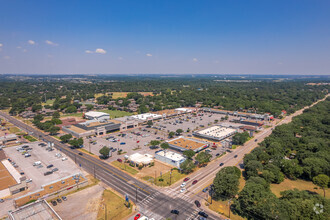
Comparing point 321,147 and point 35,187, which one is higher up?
point 321,147

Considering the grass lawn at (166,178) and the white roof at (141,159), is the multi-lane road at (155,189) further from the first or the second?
the white roof at (141,159)

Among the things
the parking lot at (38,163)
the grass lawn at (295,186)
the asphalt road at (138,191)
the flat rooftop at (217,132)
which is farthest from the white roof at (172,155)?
the flat rooftop at (217,132)

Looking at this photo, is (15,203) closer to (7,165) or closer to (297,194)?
(7,165)

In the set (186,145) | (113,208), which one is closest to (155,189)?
(113,208)

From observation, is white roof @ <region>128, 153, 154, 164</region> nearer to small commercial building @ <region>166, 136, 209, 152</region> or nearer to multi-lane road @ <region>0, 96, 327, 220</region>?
multi-lane road @ <region>0, 96, 327, 220</region>

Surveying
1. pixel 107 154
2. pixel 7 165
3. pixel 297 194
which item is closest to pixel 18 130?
pixel 7 165

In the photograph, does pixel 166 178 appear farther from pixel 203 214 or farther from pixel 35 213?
pixel 35 213
